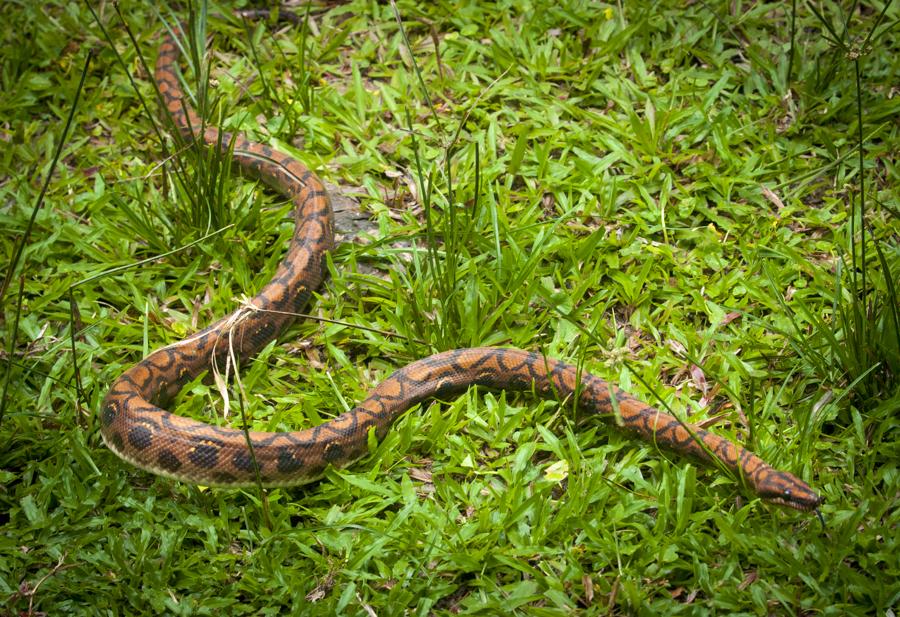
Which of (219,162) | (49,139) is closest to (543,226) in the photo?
(219,162)

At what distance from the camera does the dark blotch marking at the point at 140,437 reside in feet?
15.5

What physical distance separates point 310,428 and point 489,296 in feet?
4.86

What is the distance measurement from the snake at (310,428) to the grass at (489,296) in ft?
0.42

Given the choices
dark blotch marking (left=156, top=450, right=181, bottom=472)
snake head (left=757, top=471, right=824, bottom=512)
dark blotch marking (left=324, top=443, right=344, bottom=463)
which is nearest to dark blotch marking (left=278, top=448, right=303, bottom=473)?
dark blotch marking (left=324, top=443, right=344, bottom=463)

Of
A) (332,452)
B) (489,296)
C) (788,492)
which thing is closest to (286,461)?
(332,452)

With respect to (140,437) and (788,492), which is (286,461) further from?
(788,492)

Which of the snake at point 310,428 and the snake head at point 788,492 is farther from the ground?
the snake head at point 788,492

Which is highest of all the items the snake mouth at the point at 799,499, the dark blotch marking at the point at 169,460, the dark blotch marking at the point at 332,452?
the snake mouth at the point at 799,499

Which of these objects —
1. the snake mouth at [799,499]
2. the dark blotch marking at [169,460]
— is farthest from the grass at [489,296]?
the dark blotch marking at [169,460]

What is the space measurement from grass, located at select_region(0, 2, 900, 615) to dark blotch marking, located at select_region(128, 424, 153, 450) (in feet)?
0.84

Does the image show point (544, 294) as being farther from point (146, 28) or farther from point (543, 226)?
point (146, 28)

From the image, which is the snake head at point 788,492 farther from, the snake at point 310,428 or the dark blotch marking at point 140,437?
the dark blotch marking at point 140,437

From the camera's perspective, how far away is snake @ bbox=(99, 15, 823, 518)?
182 inches

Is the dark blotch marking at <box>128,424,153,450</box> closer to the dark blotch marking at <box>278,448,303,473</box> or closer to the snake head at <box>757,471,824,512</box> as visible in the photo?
the dark blotch marking at <box>278,448,303,473</box>
